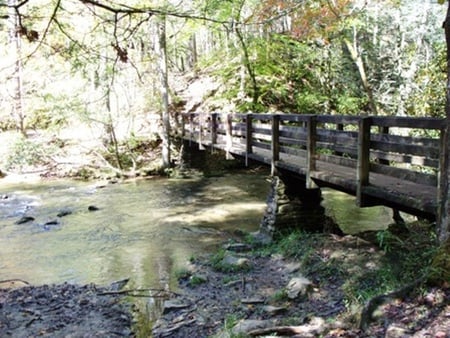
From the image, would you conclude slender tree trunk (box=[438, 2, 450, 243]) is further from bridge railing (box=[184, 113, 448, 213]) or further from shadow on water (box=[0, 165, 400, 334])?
shadow on water (box=[0, 165, 400, 334])

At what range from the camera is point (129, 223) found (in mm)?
11969

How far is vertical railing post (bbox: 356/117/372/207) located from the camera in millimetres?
6016

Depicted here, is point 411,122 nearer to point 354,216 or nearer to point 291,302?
point 291,302

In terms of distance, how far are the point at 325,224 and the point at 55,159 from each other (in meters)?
15.7

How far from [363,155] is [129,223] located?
24.3 feet

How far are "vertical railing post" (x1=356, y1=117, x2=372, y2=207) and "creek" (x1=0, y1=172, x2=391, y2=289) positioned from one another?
3.20 metres

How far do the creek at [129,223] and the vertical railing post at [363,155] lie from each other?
10.5ft

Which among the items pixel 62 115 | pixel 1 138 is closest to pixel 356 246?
pixel 62 115

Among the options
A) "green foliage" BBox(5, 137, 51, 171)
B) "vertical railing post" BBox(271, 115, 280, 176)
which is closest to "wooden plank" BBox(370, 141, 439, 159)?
"vertical railing post" BBox(271, 115, 280, 176)

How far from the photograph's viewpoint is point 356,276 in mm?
6016

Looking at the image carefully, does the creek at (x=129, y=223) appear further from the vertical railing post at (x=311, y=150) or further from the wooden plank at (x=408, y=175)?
the wooden plank at (x=408, y=175)

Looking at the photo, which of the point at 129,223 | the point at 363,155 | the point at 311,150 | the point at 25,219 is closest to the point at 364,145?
the point at 363,155

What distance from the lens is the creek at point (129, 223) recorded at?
27.8ft

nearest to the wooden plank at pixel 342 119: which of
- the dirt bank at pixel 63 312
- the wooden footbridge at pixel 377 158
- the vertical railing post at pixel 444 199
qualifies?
the wooden footbridge at pixel 377 158
